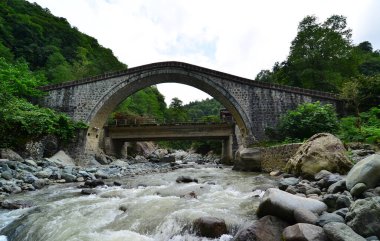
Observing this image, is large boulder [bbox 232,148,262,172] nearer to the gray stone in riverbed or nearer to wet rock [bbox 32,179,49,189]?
wet rock [bbox 32,179,49,189]

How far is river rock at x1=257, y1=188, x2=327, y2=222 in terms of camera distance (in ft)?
13.2

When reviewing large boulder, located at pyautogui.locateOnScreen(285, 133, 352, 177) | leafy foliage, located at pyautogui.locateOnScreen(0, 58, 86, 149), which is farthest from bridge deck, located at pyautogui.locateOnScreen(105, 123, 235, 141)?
large boulder, located at pyautogui.locateOnScreen(285, 133, 352, 177)

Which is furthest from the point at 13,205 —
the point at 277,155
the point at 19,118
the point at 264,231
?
the point at 277,155

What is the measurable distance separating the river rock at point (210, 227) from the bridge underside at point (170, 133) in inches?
838

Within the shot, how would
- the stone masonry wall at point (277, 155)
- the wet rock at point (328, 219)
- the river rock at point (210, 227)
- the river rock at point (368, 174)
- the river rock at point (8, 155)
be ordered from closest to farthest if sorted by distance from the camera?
the wet rock at point (328, 219) < the river rock at point (210, 227) < the river rock at point (368, 174) < the stone masonry wall at point (277, 155) < the river rock at point (8, 155)

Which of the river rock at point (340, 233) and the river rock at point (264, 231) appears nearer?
the river rock at point (340, 233)

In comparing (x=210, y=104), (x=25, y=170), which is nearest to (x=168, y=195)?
(x=25, y=170)

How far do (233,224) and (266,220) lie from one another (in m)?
0.68

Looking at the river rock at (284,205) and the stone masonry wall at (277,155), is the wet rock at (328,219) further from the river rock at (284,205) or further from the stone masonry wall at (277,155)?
the stone masonry wall at (277,155)

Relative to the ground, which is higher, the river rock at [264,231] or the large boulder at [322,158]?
the large boulder at [322,158]

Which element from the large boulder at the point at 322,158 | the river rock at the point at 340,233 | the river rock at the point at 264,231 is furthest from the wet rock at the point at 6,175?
the river rock at the point at 340,233

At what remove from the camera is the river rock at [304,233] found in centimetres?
327

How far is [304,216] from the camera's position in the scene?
149 inches

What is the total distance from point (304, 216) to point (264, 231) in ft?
1.96
